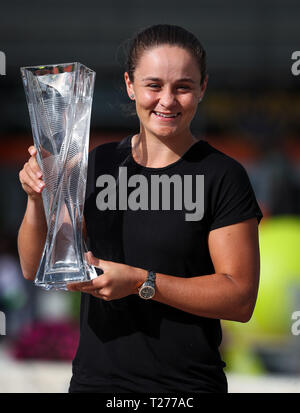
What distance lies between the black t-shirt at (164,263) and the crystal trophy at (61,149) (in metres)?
0.09

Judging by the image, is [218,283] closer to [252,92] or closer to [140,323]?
[140,323]

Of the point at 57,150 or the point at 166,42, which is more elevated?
the point at 166,42

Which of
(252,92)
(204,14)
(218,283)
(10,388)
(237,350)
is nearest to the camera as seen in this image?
(218,283)

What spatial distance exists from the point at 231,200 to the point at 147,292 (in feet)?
0.85

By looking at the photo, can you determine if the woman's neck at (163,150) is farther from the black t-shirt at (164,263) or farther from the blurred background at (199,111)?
the blurred background at (199,111)

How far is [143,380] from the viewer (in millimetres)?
1396

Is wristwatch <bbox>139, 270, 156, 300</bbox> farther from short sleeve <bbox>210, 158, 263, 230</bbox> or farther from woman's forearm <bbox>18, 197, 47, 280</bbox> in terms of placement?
woman's forearm <bbox>18, 197, 47, 280</bbox>

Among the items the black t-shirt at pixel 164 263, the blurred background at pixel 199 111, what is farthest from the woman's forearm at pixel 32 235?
the blurred background at pixel 199 111

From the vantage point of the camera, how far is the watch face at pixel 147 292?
133cm

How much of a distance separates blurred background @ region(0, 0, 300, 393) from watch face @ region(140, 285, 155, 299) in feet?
6.76

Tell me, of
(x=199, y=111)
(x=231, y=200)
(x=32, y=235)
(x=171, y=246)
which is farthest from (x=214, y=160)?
(x=199, y=111)

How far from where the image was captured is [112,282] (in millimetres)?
1293
